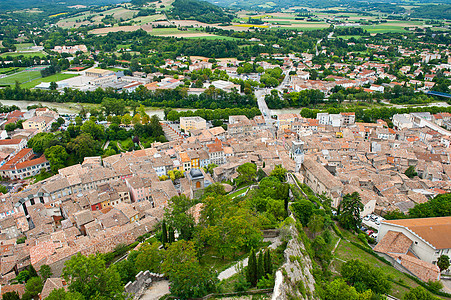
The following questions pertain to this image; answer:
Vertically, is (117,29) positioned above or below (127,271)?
above

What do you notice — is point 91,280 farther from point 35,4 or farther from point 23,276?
point 35,4

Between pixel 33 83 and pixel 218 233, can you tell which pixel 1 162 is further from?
pixel 33 83

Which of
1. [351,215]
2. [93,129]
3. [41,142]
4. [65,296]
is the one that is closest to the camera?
[65,296]

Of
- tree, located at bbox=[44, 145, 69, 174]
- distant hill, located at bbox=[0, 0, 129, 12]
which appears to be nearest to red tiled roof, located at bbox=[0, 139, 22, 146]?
tree, located at bbox=[44, 145, 69, 174]

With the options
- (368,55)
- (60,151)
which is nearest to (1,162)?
(60,151)

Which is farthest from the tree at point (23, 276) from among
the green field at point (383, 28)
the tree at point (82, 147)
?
the green field at point (383, 28)

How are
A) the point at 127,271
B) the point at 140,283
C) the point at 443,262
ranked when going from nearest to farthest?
1. the point at 140,283
2. the point at 127,271
3. the point at 443,262

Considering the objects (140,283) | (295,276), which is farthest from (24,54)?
(295,276)

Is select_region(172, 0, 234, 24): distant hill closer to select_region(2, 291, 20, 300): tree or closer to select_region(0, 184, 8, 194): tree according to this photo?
select_region(0, 184, 8, 194): tree
